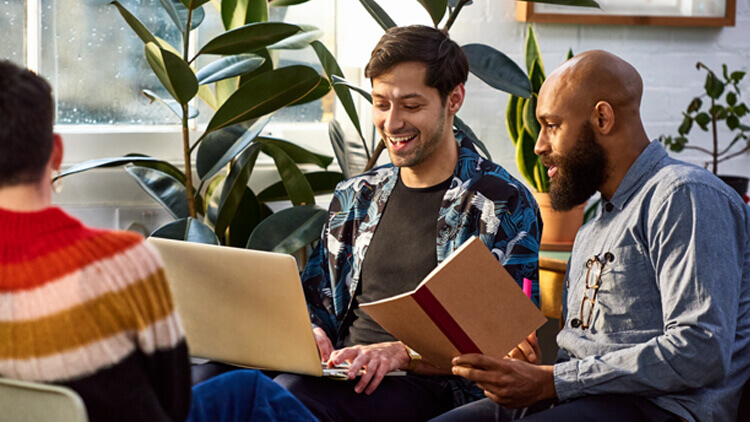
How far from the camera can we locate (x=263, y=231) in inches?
77.6

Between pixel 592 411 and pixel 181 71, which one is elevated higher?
pixel 181 71

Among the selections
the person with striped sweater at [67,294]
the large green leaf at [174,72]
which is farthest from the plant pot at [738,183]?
the person with striped sweater at [67,294]

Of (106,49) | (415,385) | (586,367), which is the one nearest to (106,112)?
(106,49)

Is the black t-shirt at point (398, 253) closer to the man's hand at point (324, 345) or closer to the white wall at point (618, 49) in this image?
the man's hand at point (324, 345)

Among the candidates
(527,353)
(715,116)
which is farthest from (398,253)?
(715,116)

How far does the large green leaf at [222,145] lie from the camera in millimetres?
1917

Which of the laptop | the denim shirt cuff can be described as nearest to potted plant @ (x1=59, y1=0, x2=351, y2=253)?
the laptop

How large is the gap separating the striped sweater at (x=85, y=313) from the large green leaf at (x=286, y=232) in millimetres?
1204

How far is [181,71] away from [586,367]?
3.59 feet

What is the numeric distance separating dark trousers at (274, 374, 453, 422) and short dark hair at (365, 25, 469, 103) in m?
0.62

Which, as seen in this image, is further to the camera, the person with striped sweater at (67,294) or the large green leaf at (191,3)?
the large green leaf at (191,3)

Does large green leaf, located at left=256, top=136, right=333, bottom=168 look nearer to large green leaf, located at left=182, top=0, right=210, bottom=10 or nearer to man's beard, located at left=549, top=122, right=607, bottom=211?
large green leaf, located at left=182, top=0, right=210, bottom=10

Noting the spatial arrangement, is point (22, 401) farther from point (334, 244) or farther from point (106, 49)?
point (106, 49)

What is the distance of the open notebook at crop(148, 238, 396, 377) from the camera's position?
49.8 inches
